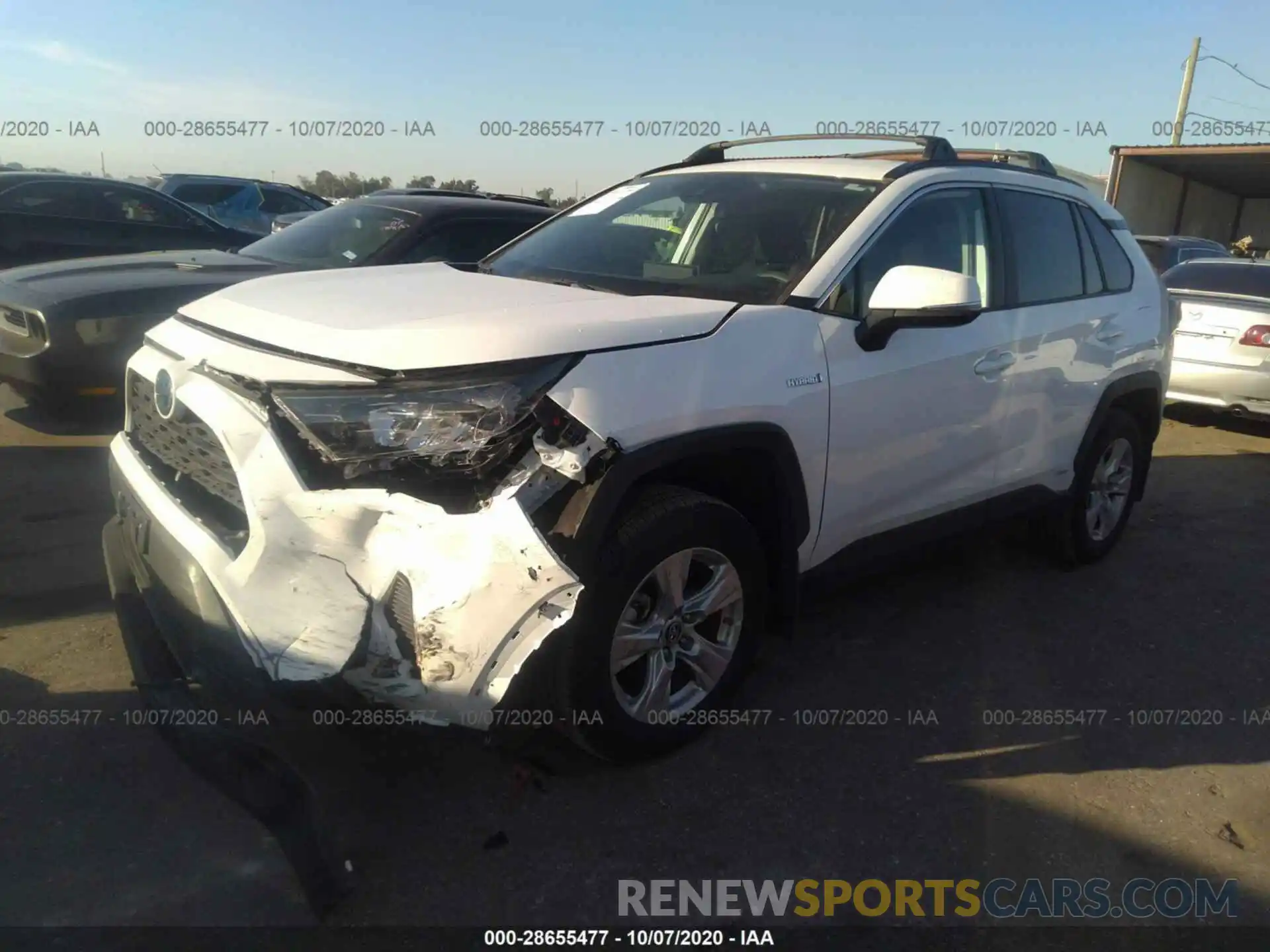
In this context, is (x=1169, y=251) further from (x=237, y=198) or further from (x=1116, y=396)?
(x=237, y=198)

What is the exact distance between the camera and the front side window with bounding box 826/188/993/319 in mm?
3377

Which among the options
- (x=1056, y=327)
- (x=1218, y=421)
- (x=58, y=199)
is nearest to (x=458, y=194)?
(x=58, y=199)

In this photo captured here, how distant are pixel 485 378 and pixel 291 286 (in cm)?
116

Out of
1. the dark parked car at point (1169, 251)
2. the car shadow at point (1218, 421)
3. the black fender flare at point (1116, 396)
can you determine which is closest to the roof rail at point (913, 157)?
the black fender flare at point (1116, 396)

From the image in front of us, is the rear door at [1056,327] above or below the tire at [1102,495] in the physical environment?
above

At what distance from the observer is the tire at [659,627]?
8.77 feet

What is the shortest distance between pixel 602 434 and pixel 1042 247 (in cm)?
274

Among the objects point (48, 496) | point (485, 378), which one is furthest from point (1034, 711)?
point (48, 496)

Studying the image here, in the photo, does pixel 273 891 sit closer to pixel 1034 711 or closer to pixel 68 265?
pixel 1034 711

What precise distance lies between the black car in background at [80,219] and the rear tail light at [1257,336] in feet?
27.9

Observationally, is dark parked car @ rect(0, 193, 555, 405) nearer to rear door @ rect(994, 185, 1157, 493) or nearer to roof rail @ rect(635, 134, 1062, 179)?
roof rail @ rect(635, 134, 1062, 179)

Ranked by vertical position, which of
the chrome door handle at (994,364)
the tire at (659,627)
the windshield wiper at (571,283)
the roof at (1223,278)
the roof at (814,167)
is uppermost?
the roof at (814,167)

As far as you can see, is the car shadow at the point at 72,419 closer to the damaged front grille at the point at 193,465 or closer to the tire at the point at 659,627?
the damaged front grille at the point at 193,465

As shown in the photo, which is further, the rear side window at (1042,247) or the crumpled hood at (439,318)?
the rear side window at (1042,247)
